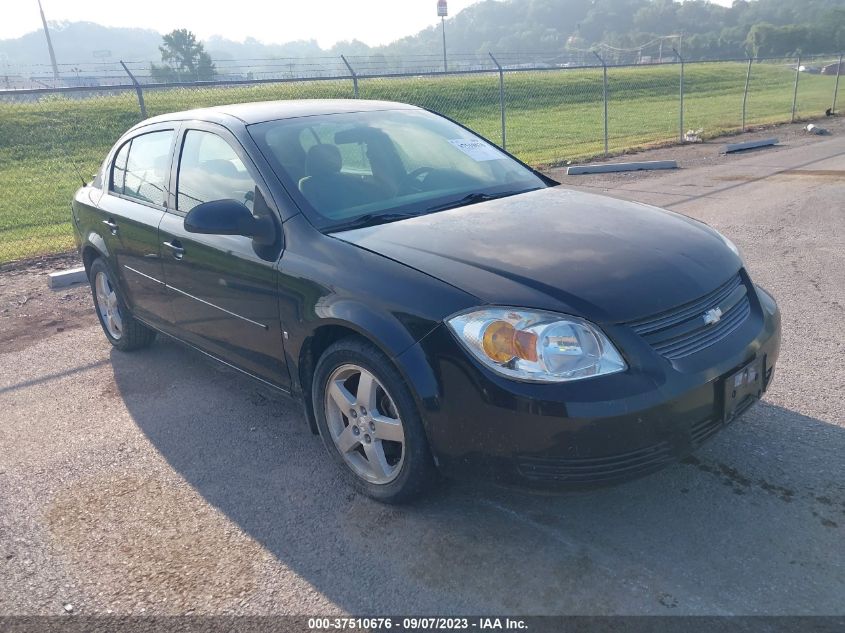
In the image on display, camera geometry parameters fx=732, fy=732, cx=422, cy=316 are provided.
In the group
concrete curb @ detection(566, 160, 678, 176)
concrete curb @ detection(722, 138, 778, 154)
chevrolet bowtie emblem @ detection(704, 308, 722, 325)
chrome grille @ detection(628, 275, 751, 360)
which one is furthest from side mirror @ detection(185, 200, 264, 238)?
concrete curb @ detection(722, 138, 778, 154)

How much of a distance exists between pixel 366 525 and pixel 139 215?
2.56 m

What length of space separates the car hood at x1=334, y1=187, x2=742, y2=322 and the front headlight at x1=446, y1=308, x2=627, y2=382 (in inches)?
2.2

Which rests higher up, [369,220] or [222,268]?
[369,220]

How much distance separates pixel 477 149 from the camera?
4.41 m

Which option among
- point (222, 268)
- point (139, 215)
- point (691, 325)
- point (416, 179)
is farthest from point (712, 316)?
point (139, 215)

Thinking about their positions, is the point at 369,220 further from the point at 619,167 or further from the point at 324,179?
the point at 619,167

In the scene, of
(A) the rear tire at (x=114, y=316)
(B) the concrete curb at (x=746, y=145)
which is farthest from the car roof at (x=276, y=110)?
(B) the concrete curb at (x=746, y=145)

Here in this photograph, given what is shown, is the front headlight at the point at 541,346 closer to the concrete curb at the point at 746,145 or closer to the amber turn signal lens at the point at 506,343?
the amber turn signal lens at the point at 506,343

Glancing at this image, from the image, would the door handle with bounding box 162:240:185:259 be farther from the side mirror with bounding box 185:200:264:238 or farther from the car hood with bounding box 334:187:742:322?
the car hood with bounding box 334:187:742:322

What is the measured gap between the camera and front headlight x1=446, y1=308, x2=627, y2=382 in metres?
2.59

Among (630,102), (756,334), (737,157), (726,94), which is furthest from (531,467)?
(726,94)

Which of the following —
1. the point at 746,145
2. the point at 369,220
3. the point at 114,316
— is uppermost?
the point at 369,220

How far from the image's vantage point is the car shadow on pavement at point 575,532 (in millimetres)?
2576

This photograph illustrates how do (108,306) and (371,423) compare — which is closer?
(371,423)
